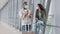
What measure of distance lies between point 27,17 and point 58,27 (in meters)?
3.53

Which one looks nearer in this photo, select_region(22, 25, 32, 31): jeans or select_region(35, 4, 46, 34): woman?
select_region(35, 4, 46, 34): woman

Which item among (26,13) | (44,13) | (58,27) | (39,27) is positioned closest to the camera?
(58,27)

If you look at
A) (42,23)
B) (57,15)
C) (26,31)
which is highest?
(57,15)

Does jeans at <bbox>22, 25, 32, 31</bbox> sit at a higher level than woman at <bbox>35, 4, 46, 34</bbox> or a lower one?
lower

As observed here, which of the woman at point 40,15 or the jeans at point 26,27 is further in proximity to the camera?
the jeans at point 26,27

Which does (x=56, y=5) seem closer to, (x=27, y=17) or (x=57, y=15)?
(x=57, y=15)

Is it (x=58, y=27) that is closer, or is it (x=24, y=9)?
(x=58, y=27)

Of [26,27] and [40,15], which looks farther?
[26,27]

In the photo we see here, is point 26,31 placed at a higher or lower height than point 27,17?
lower

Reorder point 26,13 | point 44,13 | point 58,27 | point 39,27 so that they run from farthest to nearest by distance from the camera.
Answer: point 26,13, point 39,27, point 44,13, point 58,27

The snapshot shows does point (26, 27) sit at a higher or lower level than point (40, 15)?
lower

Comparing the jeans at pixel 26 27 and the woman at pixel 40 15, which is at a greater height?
the woman at pixel 40 15

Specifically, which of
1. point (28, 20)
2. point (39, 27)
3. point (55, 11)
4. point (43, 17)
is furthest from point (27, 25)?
point (55, 11)

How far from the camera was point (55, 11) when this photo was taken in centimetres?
327
